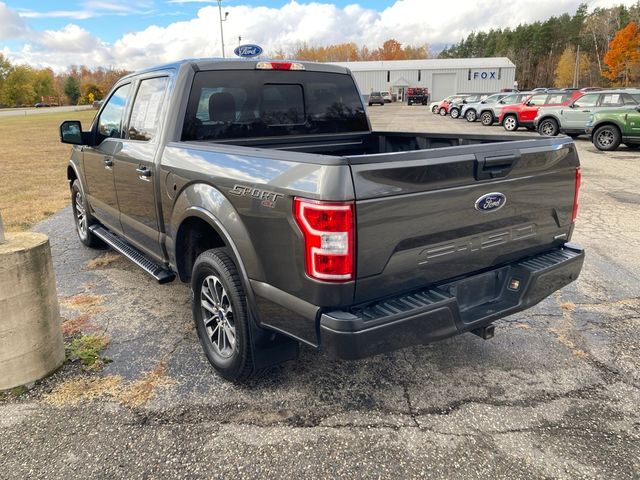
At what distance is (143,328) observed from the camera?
407cm

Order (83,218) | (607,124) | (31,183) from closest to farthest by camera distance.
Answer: (83,218) < (31,183) < (607,124)

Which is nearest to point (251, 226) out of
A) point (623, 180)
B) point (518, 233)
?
point (518, 233)

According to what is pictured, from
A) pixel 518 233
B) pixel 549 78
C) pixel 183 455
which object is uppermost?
pixel 549 78

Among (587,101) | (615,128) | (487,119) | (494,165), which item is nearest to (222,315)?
(494,165)

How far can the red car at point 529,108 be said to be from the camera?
1866 centimetres

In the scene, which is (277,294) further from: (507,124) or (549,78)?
(549,78)

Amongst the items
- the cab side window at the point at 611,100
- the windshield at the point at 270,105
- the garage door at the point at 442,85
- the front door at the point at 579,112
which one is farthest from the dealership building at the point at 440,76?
the windshield at the point at 270,105

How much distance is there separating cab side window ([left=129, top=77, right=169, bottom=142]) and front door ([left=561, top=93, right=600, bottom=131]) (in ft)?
54.4

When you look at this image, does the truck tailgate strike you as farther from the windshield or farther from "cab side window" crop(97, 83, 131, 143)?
"cab side window" crop(97, 83, 131, 143)

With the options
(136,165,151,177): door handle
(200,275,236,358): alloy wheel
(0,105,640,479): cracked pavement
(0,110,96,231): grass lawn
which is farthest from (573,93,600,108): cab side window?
(200,275,236,358): alloy wheel

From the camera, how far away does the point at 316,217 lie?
7.48ft

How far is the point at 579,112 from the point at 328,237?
58.9ft

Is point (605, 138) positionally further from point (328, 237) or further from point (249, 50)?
point (328, 237)

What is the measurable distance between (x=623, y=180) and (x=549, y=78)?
107 metres
